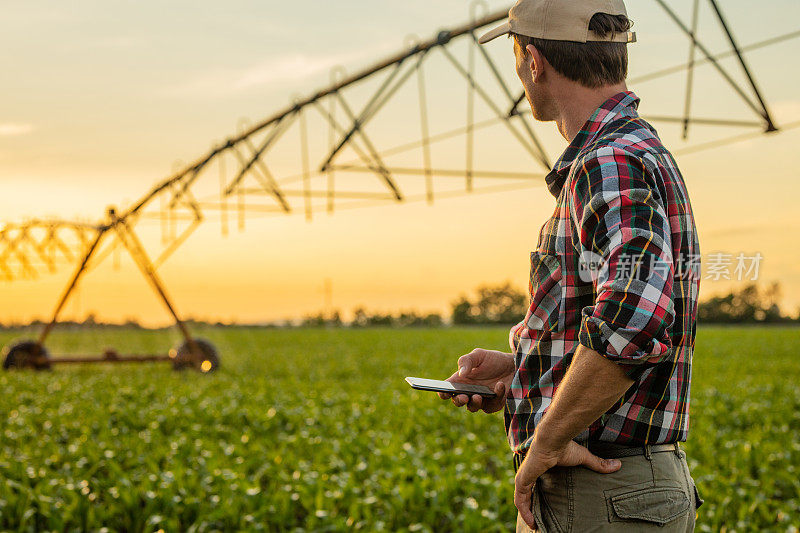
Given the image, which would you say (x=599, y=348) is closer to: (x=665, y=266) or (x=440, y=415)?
(x=665, y=266)

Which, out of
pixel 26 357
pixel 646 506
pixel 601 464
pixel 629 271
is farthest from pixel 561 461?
pixel 26 357

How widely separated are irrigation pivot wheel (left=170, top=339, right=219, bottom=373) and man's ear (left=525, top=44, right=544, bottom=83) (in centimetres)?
1314

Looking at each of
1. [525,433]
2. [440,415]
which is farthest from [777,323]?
[525,433]

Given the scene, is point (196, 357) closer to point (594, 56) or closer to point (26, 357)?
point (26, 357)

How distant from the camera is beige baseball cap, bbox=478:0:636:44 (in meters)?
1.62

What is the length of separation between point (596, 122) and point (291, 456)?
5.58 meters

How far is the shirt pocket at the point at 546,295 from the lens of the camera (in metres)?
1.62

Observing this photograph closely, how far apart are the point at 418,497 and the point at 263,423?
3877 mm

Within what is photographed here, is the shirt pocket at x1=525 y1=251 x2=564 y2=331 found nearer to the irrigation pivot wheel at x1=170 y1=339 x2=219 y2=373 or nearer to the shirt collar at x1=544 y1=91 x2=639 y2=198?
the shirt collar at x1=544 y1=91 x2=639 y2=198

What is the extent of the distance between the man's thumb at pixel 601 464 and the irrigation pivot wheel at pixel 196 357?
13.2 metres

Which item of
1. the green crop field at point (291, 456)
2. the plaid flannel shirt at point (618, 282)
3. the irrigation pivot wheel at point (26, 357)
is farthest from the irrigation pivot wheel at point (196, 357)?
the plaid flannel shirt at point (618, 282)

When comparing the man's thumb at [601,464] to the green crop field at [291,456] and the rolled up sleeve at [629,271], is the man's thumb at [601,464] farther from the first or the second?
the green crop field at [291,456]

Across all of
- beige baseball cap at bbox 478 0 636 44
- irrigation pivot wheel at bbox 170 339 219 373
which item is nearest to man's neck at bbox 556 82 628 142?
beige baseball cap at bbox 478 0 636 44

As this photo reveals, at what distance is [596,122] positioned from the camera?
1663mm
